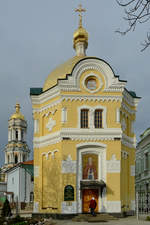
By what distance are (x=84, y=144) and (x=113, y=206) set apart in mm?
4251

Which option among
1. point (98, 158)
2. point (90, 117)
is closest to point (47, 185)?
point (98, 158)

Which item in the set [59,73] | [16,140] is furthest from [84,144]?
[16,140]

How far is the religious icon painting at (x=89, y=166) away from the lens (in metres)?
22.9

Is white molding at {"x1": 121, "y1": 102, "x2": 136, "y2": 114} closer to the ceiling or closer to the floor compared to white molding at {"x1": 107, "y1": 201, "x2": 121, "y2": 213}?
closer to the ceiling

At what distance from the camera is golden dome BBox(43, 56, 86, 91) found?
82.8 feet

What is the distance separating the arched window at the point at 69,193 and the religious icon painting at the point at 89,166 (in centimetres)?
117

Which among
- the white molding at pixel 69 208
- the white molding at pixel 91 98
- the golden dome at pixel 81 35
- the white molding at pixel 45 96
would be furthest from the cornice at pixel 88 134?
the golden dome at pixel 81 35

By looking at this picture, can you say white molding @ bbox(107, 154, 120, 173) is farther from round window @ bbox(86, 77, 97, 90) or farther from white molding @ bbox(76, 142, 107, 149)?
round window @ bbox(86, 77, 97, 90)

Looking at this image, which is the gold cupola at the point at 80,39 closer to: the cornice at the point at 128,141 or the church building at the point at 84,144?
the church building at the point at 84,144

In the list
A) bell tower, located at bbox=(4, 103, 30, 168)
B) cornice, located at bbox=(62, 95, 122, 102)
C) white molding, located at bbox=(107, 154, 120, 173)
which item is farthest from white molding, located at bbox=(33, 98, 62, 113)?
bell tower, located at bbox=(4, 103, 30, 168)

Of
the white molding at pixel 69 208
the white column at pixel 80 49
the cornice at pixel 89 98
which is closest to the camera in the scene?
the white molding at pixel 69 208

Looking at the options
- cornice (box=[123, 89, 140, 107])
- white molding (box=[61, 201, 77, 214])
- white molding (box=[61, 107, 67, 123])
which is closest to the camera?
white molding (box=[61, 201, 77, 214])

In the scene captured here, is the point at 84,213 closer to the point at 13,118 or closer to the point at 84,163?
the point at 84,163

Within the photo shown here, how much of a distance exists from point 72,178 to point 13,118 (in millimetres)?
43729
